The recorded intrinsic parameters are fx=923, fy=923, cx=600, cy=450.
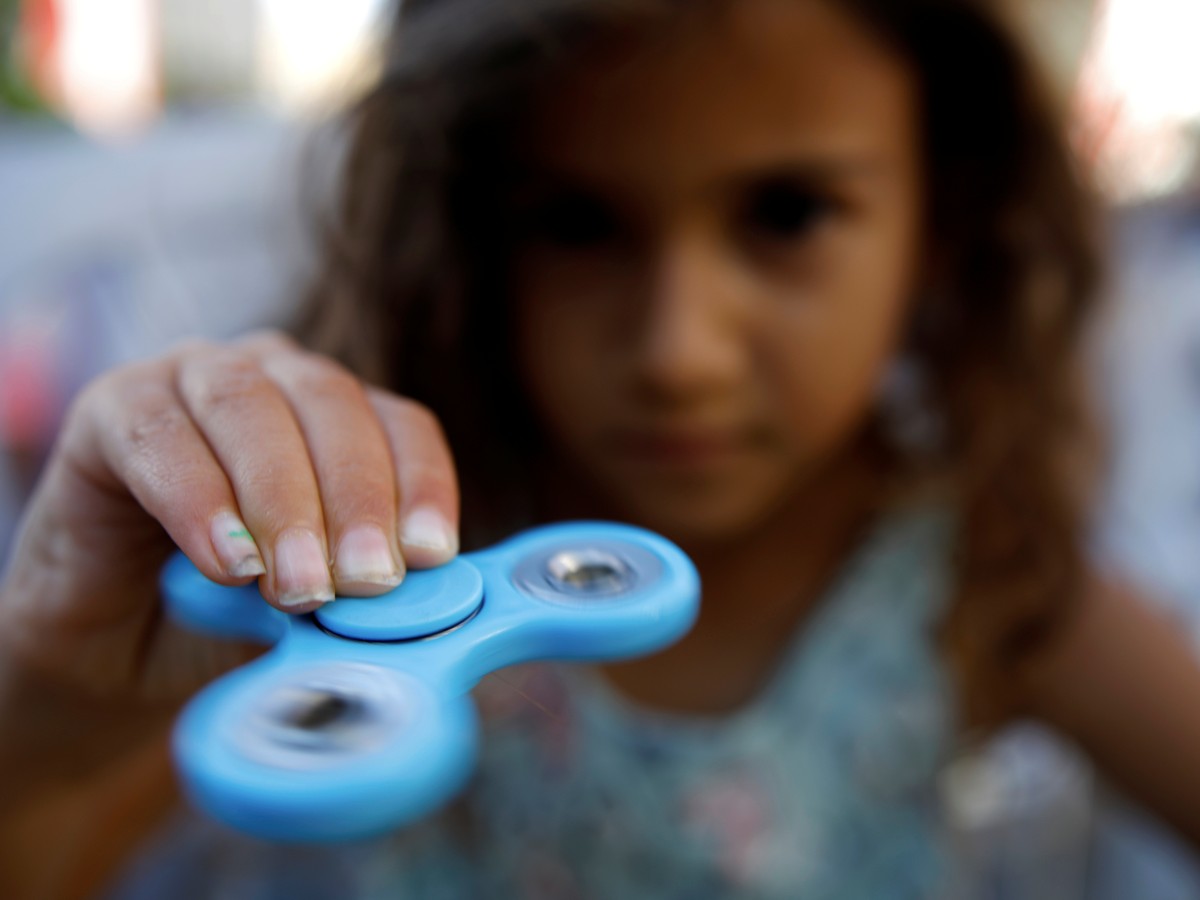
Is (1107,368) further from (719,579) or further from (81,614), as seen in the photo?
(81,614)

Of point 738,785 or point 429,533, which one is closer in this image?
point 429,533

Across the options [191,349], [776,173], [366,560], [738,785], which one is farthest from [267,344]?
[738,785]

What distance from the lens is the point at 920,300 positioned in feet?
1.92

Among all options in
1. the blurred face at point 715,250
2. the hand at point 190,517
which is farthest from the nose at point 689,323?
the hand at point 190,517

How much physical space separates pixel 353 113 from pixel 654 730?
381 mm

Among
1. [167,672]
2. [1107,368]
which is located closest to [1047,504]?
[1107,368]

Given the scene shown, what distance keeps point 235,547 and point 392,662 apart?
0.16 ft

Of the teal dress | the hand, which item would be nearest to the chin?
Answer: the teal dress

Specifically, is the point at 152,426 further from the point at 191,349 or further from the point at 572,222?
the point at 572,222

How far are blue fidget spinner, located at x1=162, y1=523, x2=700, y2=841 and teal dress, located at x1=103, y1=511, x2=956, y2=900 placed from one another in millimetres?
339

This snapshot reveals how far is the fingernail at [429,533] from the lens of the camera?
20 centimetres

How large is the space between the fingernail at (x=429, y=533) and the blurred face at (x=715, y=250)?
20cm

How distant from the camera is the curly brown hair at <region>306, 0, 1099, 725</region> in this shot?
43 cm

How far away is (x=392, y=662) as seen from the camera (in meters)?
0.16
